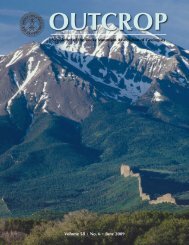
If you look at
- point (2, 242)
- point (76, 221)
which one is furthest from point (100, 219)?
point (2, 242)

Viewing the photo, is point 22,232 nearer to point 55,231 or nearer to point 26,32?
point 55,231

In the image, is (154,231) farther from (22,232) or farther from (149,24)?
(149,24)

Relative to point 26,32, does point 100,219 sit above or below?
below

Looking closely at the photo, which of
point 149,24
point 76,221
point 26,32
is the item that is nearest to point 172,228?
point 76,221

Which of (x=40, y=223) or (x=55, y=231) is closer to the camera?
(x=55, y=231)

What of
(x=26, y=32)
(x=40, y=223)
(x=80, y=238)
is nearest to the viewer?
(x=80, y=238)

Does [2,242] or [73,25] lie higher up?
[73,25]

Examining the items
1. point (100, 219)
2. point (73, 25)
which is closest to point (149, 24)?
point (73, 25)

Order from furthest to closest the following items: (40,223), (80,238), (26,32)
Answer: (26,32) → (40,223) → (80,238)

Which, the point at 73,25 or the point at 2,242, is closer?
the point at 2,242
